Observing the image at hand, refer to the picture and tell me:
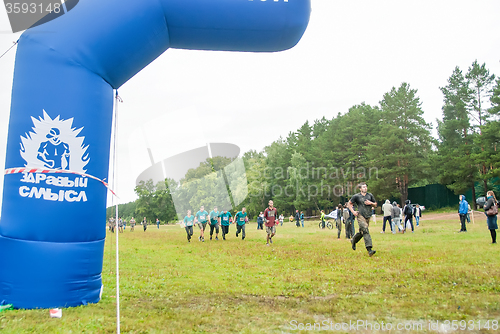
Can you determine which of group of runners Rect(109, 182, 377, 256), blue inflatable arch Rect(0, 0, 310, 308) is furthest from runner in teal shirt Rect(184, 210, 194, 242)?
blue inflatable arch Rect(0, 0, 310, 308)

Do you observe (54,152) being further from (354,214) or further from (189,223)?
(189,223)

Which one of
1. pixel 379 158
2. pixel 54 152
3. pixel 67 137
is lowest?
pixel 54 152

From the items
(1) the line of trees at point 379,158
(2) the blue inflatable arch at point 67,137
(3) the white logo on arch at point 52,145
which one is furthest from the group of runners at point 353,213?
(1) the line of trees at point 379,158

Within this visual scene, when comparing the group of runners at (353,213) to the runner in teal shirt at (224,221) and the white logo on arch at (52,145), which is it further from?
the white logo on arch at (52,145)

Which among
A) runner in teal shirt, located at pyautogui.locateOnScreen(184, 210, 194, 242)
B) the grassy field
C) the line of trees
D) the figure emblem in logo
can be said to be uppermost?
the line of trees

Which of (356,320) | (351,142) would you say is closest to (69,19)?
(356,320)

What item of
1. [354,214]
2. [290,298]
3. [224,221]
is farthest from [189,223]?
[290,298]

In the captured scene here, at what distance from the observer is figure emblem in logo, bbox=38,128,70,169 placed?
5516mm

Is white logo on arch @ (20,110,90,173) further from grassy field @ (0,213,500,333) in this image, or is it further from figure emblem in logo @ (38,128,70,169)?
grassy field @ (0,213,500,333)

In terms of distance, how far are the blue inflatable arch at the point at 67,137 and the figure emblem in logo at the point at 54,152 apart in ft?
0.04

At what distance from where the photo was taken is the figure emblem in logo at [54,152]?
5.52 meters

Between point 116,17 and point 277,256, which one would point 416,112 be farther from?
point 116,17

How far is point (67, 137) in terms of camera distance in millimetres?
5605

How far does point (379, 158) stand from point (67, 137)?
4897 cm
